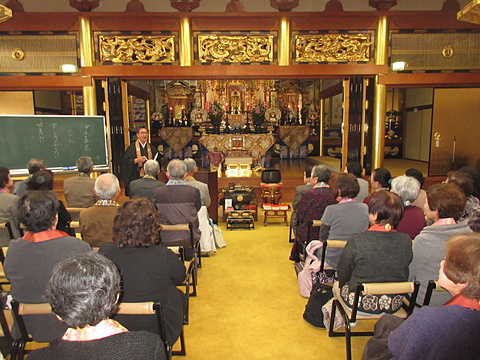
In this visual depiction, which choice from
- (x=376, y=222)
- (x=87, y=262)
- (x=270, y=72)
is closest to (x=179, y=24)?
(x=270, y=72)

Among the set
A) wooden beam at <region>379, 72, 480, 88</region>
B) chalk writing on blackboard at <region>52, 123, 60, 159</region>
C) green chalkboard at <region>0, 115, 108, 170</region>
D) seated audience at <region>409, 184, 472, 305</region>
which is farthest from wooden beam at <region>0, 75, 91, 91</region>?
seated audience at <region>409, 184, 472, 305</region>

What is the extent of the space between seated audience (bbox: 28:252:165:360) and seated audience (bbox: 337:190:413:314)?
1.27m

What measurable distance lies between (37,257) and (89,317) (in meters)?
0.89

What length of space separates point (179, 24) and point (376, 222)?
205 inches

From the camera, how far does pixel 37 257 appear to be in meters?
1.66

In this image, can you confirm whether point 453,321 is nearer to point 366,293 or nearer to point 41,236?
point 366,293

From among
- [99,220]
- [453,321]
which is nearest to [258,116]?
[99,220]

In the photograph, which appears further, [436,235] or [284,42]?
[284,42]

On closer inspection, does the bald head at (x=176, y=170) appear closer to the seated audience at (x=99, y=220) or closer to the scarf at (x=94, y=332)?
the seated audience at (x=99, y=220)

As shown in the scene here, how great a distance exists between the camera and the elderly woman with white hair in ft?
8.34

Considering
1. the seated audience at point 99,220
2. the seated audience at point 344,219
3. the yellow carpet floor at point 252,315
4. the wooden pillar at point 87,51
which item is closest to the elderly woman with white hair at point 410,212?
the seated audience at point 344,219

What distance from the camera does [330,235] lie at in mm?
2615

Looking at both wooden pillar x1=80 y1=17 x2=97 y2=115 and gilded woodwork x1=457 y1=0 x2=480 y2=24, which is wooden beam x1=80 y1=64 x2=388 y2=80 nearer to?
wooden pillar x1=80 y1=17 x2=97 y2=115

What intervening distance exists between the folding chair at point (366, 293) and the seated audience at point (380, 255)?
57mm
